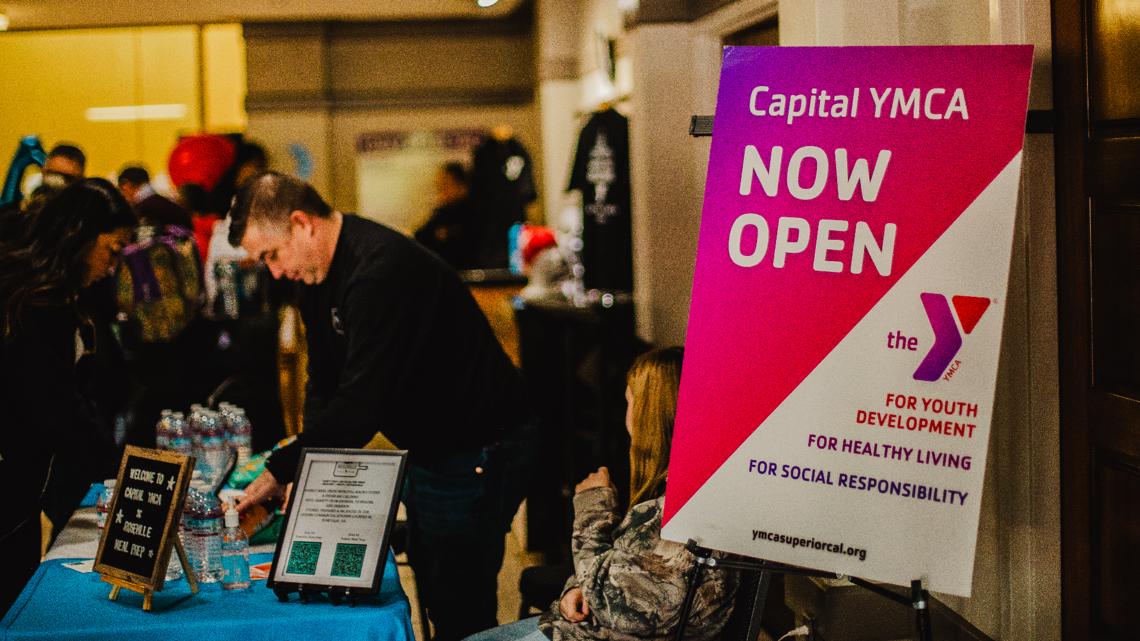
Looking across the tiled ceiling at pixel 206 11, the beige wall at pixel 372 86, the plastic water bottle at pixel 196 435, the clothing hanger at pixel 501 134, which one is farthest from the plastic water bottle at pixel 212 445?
the beige wall at pixel 372 86

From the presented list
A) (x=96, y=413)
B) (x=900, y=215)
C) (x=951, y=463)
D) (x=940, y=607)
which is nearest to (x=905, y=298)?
(x=900, y=215)

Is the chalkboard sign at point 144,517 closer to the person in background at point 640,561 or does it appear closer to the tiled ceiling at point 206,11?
the person in background at point 640,561

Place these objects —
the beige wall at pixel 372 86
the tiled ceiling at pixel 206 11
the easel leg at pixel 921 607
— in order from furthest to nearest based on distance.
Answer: the beige wall at pixel 372 86 < the tiled ceiling at pixel 206 11 < the easel leg at pixel 921 607

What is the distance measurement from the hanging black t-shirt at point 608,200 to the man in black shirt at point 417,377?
8.26ft

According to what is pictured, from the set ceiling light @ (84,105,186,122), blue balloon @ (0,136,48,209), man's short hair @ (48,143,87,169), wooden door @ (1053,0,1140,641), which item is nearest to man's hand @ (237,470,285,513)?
wooden door @ (1053,0,1140,641)

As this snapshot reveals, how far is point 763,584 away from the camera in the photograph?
6.97ft

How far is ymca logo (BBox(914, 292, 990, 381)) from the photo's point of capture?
1.91 metres

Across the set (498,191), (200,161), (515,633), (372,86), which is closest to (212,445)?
(515,633)

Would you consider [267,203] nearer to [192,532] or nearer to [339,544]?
[192,532]

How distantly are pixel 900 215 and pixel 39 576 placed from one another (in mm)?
1867

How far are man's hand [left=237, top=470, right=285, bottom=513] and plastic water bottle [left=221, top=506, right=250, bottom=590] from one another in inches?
8.4

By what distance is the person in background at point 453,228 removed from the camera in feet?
33.0

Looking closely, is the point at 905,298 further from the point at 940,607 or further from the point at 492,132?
the point at 492,132

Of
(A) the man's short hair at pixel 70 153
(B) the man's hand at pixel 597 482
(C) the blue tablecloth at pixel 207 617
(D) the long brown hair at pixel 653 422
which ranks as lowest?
(C) the blue tablecloth at pixel 207 617
